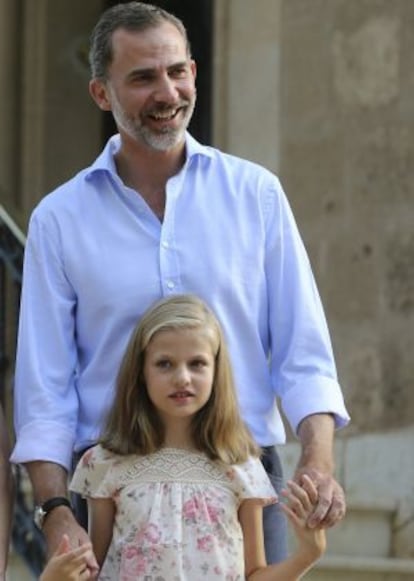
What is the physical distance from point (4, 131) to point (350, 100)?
216 cm

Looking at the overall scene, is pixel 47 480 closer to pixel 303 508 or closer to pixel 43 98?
pixel 303 508

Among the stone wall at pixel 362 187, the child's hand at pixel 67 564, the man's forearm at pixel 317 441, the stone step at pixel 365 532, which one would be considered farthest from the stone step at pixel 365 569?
the child's hand at pixel 67 564

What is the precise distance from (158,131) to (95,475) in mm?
773

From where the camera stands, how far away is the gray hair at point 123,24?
4.59 m

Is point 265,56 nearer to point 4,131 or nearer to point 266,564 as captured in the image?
point 4,131

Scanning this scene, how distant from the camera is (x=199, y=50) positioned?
10.4 meters

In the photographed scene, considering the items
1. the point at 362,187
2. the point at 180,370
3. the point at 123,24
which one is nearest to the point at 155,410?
the point at 180,370

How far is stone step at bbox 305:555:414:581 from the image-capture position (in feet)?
24.8

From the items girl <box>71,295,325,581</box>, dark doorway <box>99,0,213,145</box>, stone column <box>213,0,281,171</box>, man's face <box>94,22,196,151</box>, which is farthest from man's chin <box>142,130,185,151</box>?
dark doorway <box>99,0,213,145</box>

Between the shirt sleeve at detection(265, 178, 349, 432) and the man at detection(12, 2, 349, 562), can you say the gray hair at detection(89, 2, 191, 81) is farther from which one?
the shirt sleeve at detection(265, 178, 349, 432)

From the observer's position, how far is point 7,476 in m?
4.52

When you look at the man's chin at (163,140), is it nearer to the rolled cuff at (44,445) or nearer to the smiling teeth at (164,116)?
the smiling teeth at (164,116)

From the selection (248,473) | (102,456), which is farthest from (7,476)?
(248,473)

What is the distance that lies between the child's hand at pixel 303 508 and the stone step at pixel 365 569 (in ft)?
11.1
